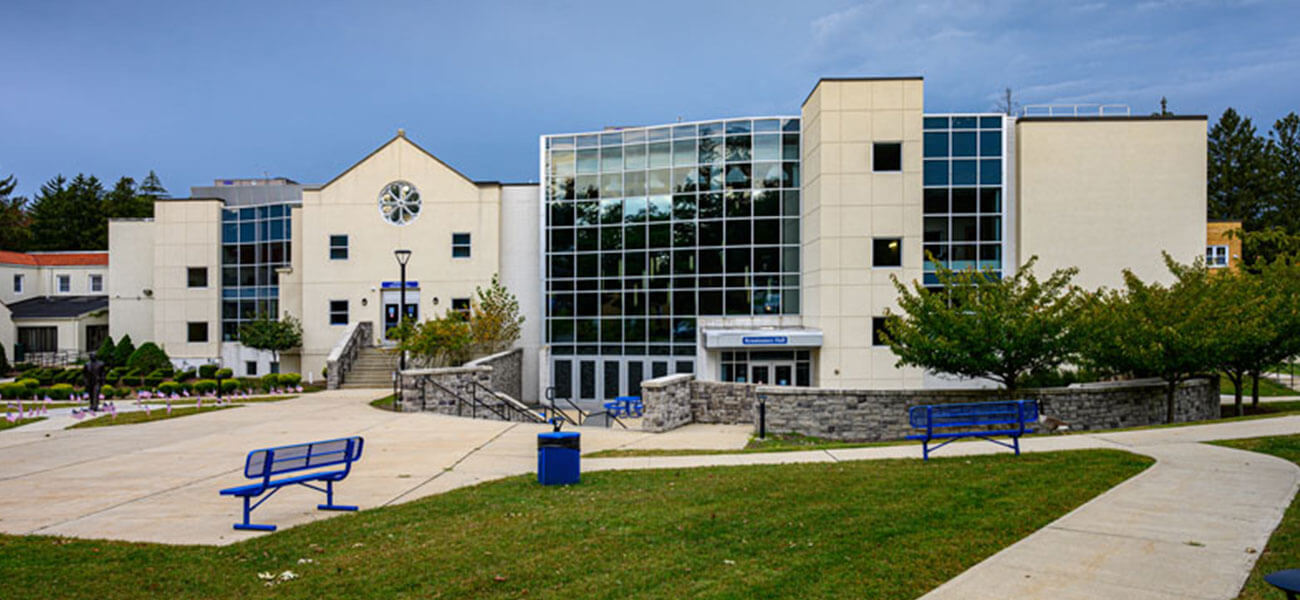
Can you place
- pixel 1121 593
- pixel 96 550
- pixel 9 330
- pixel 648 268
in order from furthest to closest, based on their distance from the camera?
pixel 9 330 < pixel 648 268 < pixel 96 550 < pixel 1121 593

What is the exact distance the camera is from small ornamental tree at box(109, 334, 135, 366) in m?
39.9

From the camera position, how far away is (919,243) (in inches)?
1200

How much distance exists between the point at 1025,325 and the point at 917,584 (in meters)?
15.5

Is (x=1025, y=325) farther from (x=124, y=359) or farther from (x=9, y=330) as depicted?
(x=9, y=330)

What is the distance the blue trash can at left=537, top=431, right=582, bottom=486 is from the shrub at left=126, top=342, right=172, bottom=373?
33.5 metres

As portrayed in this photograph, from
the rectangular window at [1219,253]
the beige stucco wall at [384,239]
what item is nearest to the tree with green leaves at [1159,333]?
the beige stucco wall at [384,239]

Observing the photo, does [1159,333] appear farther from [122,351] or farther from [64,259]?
[64,259]

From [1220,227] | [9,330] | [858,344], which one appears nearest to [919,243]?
[858,344]

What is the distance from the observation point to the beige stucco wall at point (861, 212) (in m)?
30.3

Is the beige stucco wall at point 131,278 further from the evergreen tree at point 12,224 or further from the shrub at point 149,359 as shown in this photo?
the evergreen tree at point 12,224

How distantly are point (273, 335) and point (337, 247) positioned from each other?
4.85 meters

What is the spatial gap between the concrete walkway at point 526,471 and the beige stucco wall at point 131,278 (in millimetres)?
27398

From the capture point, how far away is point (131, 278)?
141 feet

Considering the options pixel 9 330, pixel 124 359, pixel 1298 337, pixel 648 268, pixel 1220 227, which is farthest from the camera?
pixel 1220 227
